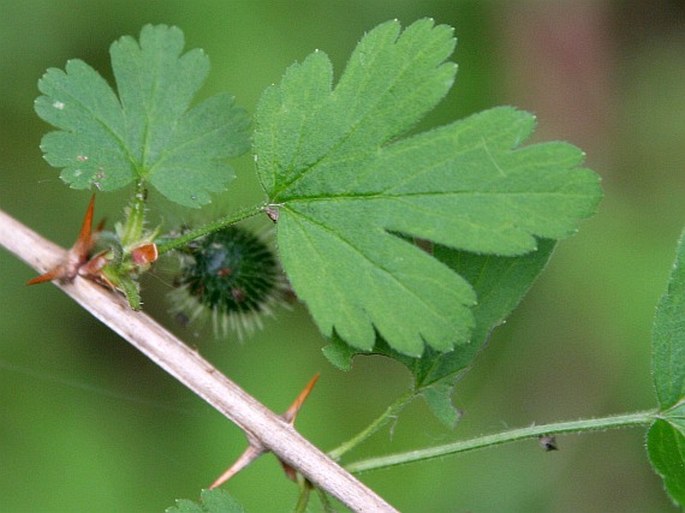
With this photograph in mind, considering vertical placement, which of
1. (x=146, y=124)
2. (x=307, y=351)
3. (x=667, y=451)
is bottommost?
(x=307, y=351)

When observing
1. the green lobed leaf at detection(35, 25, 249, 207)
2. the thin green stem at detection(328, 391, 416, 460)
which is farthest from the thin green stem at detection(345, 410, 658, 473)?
the green lobed leaf at detection(35, 25, 249, 207)

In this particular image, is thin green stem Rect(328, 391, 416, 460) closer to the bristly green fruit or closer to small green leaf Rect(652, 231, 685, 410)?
the bristly green fruit

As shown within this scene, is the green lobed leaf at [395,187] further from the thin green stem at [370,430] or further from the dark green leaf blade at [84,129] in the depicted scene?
the dark green leaf blade at [84,129]

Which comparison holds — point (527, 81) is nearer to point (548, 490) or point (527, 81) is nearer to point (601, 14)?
point (601, 14)

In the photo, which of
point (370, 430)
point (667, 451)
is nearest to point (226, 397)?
point (370, 430)

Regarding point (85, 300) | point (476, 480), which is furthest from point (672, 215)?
point (85, 300)

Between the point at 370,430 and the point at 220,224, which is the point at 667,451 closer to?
the point at 370,430

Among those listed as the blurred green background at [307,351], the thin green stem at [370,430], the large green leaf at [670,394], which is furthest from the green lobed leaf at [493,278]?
the blurred green background at [307,351]
